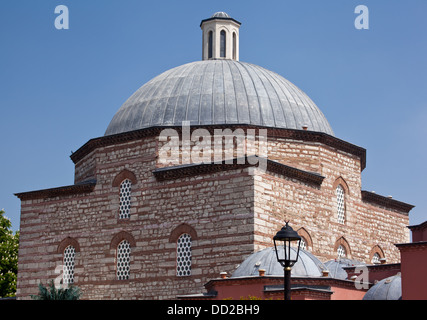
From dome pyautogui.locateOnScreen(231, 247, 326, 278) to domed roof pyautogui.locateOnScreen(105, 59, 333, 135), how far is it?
5802 mm

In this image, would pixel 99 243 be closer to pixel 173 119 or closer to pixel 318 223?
pixel 173 119

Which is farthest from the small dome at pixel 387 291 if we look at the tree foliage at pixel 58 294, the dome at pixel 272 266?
the tree foliage at pixel 58 294

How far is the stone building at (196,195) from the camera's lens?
1923 centimetres

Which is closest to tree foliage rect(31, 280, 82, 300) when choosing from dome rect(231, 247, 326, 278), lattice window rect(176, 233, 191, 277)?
lattice window rect(176, 233, 191, 277)

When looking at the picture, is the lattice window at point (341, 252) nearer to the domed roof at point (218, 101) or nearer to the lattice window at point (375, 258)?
the lattice window at point (375, 258)

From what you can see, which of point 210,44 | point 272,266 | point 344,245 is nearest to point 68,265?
point 272,266

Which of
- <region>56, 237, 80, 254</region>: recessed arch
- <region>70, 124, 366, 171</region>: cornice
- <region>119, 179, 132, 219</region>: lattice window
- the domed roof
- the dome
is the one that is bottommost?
the dome

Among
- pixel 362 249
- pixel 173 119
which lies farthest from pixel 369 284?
pixel 173 119

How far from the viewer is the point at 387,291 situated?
15.8 meters

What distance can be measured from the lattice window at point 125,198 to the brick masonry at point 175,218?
0.15 m

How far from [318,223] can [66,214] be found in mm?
7530

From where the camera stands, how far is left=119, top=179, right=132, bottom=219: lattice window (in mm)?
20986

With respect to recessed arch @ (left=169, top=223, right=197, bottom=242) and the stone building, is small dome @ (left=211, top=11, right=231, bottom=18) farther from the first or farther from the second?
recessed arch @ (left=169, top=223, right=197, bottom=242)

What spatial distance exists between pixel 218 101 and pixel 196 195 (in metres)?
3.64
